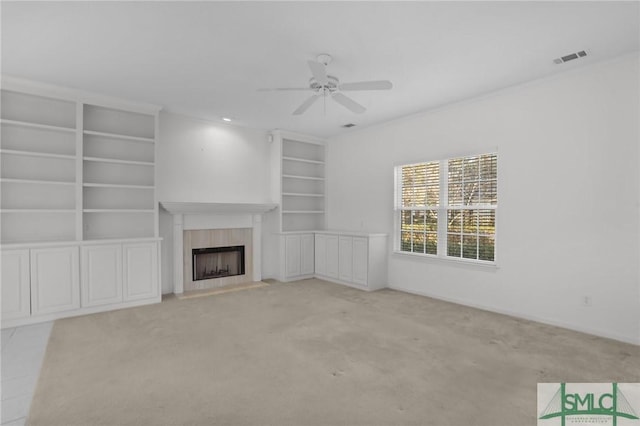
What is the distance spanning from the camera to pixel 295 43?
3.03m

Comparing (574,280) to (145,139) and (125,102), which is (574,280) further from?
(125,102)

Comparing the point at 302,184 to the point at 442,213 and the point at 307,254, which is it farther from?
the point at 442,213

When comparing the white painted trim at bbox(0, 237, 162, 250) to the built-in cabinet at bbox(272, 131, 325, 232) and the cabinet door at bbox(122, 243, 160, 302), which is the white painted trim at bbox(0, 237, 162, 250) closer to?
the cabinet door at bbox(122, 243, 160, 302)

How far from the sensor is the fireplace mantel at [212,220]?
527cm

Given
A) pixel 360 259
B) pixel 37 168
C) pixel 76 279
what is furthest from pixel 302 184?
pixel 37 168

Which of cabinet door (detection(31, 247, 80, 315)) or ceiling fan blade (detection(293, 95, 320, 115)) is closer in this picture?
ceiling fan blade (detection(293, 95, 320, 115))

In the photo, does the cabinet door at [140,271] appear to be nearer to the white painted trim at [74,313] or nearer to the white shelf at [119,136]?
the white painted trim at [74,313]

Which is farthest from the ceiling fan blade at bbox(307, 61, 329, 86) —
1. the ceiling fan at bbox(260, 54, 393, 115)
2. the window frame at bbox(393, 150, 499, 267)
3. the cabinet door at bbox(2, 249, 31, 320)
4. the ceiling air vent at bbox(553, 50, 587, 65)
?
the cabinet door at bbox(2, 249, 31, 320)

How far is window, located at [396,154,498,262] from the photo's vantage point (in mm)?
4480

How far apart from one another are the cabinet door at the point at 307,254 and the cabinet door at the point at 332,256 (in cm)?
45

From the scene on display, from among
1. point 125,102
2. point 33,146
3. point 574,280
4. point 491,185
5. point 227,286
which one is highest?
point 125,102

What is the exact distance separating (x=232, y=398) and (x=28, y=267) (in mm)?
3304

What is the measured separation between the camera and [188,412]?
2.13 meters

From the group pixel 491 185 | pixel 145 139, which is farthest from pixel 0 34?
pixel 491 185
